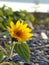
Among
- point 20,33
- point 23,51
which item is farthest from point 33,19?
point 20,33

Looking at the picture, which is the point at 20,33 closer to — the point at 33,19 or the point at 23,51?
the point at 23,51

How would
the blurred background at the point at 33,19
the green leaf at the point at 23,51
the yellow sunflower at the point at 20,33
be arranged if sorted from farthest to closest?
the blurred background at the point at 33,19, the green leaf at the point at 23,51, the yellow sunflower at the point at 20,33

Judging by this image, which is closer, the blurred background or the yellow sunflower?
the yellow sunflower

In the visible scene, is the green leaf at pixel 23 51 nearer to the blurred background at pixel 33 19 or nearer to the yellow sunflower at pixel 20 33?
the yellow sunflower at pixel 20 33

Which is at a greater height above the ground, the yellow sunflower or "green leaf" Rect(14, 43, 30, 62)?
the yellow sunflower

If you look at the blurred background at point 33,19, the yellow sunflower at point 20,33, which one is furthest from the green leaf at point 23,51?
the blurred background at point 33,19

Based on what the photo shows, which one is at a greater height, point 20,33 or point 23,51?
point 20,33

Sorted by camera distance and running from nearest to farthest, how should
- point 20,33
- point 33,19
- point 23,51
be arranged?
point 20,33, point 23,51, point 33,19

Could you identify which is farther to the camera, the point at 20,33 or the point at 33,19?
the point at 33,19

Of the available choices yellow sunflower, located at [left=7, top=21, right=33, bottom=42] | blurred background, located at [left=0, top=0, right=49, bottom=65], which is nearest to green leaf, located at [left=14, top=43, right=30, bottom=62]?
yellow sunflower, located at [left=7, top=21, right=33, bottom=42]

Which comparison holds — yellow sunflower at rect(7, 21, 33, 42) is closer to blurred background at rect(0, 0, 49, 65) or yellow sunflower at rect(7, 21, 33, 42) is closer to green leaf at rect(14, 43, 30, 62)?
green leaf at rect(14, 43, 30, 62)

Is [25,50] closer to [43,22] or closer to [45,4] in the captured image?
[43,22]

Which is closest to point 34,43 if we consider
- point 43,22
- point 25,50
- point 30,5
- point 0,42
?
point 0,42
